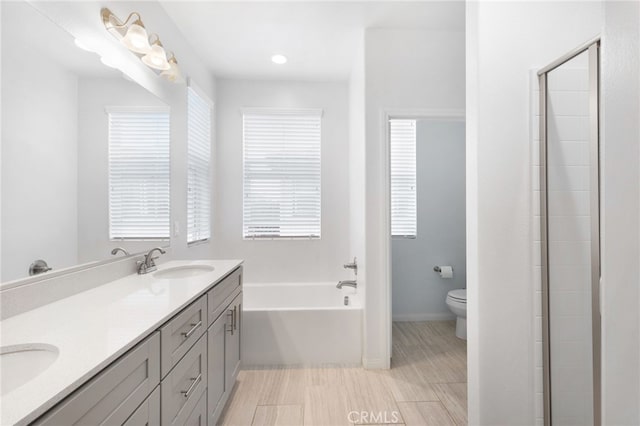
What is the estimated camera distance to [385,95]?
2475mm

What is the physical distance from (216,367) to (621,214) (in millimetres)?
1799

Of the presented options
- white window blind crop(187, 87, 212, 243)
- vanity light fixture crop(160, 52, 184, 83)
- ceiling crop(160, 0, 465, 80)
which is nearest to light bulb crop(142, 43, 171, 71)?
vanity light fixture crop(160, 52, 184, 83)

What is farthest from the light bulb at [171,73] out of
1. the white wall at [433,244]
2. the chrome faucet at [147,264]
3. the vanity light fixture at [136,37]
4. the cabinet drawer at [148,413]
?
the white wall at [433,244]

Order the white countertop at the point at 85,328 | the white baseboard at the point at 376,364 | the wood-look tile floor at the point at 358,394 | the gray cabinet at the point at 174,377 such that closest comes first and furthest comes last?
the white countertop at the point at 85,328, the gray cabinet at the point at 174,377, the wood-look tile floor at the point at 358,394, the white baseboard at the point at 376,364

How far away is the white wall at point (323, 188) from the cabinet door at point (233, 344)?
4.26 ft

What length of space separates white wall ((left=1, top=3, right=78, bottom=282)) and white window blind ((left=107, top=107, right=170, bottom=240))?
29 centimetres

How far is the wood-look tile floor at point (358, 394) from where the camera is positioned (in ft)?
6.15

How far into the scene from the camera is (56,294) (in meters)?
1.32

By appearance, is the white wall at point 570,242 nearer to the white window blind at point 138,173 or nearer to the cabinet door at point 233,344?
the cabinet door at point 233,344

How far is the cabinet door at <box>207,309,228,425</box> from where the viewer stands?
157 centimetres

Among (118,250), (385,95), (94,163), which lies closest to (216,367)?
(118,250)

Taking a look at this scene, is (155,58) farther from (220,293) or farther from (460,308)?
(460,308)

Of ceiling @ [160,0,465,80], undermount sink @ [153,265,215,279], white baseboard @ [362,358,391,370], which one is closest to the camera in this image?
undermount sink @ [153,265,215,279]

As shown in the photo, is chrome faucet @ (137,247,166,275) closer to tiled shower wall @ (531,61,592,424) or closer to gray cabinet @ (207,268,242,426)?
gray cabinet @ (207,268,242,426)
